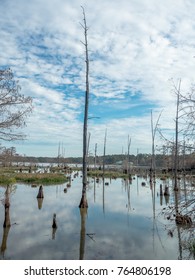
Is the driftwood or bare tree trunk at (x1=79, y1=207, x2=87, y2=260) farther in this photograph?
bare tree trunk at (x1=79, y1=207, x2=87, y2=260)

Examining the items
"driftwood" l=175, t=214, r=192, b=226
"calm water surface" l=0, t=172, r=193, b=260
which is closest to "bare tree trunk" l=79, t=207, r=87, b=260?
"calm water surface" l=0, t=172, r=193, b=260

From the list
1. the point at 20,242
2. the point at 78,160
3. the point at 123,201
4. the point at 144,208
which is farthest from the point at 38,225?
the point at 78,160

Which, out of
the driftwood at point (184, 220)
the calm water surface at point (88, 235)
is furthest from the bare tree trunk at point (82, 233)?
the driftwood at point (184, 220)

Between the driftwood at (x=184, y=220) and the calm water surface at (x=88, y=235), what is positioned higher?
the driftwood at (x=184, y=220)

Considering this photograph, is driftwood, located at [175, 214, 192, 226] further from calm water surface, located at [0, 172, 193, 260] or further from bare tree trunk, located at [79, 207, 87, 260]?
bare tree trunk, located at [79, 207, 87, 260]

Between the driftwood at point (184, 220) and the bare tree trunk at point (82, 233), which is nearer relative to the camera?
the driftwood at point (184, 220)

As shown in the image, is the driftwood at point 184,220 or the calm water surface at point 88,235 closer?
the driftwood at point 184,220

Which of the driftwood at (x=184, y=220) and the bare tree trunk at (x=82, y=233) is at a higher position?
the driftwood at (x=184, y=220)

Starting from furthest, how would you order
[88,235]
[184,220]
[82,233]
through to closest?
[82,233], [88,235], [184,220]

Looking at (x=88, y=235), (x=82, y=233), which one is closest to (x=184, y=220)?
(x=88, y=235)

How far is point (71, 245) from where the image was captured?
32.5 feet

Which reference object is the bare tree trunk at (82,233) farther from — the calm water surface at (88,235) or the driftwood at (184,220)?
the driftwood at (184,220)

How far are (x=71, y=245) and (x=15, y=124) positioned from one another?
7.87 metres

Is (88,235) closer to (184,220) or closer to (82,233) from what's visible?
(82,233)
